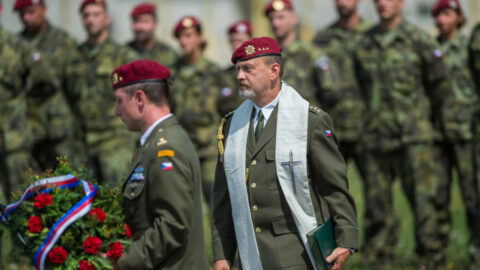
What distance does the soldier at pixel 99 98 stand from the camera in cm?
1056

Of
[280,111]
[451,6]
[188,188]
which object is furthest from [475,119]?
[188,188]

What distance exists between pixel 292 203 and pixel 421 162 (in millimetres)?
4772

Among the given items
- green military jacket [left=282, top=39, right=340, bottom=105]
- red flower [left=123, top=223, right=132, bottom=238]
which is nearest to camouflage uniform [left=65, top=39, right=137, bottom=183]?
green military jacket [left=282, top=39, right=340, bottom=105]

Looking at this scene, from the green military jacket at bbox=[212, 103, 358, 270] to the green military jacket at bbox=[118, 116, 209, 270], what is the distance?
0.34 m

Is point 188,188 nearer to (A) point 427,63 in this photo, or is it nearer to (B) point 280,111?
(B) point 280,111

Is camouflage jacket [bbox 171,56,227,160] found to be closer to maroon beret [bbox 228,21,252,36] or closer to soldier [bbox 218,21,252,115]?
soldier [bbox 218,21,252,115]

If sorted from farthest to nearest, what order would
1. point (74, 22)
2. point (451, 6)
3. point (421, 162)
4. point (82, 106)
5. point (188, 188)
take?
point (74, 22) < point (82, 106) < point (451, 6) < point (421, 162) < point (188, 188)

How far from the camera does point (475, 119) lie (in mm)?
8336

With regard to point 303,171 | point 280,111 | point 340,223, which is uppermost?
point 280,111

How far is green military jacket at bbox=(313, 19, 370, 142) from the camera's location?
9.91 m

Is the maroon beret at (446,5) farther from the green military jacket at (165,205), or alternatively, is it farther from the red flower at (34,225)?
the red flower at (34,225)

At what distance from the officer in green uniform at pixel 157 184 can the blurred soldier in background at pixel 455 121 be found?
521 cm

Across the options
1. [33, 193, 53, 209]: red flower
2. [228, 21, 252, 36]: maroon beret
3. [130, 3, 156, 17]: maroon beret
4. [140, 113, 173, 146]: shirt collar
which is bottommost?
[33, 193, 53, 209]: red flower

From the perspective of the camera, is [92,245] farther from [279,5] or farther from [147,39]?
[147,39]
